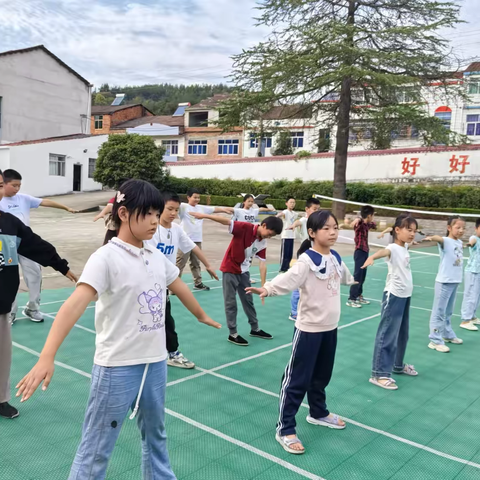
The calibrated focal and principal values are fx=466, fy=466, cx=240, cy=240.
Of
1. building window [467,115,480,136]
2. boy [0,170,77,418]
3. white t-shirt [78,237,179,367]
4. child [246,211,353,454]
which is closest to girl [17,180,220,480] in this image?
white t-shirt [78,237,179,367]

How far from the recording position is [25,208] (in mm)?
5848

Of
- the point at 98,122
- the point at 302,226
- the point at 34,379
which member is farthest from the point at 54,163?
the point at 34,379

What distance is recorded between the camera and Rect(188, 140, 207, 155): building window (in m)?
44.4

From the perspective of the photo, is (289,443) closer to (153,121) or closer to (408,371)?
(408,371)

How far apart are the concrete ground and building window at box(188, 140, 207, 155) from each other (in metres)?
17.3

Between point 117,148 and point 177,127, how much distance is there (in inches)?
644

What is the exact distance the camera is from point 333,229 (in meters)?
3.51

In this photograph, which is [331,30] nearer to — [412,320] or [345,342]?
Result: [412,320]

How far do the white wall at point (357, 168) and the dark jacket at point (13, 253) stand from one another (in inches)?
905

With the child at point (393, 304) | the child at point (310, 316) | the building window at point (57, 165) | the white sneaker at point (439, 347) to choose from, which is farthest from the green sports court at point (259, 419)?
the building window at point (57, 165)

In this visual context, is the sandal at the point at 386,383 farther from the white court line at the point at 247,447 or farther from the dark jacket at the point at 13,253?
the dark jacket at the point at 13,253

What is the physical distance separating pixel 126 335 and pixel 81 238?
1481 cm

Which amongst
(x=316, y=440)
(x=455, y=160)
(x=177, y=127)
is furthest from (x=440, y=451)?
(x=177, y=127)

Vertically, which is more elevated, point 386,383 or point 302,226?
point 302,226
